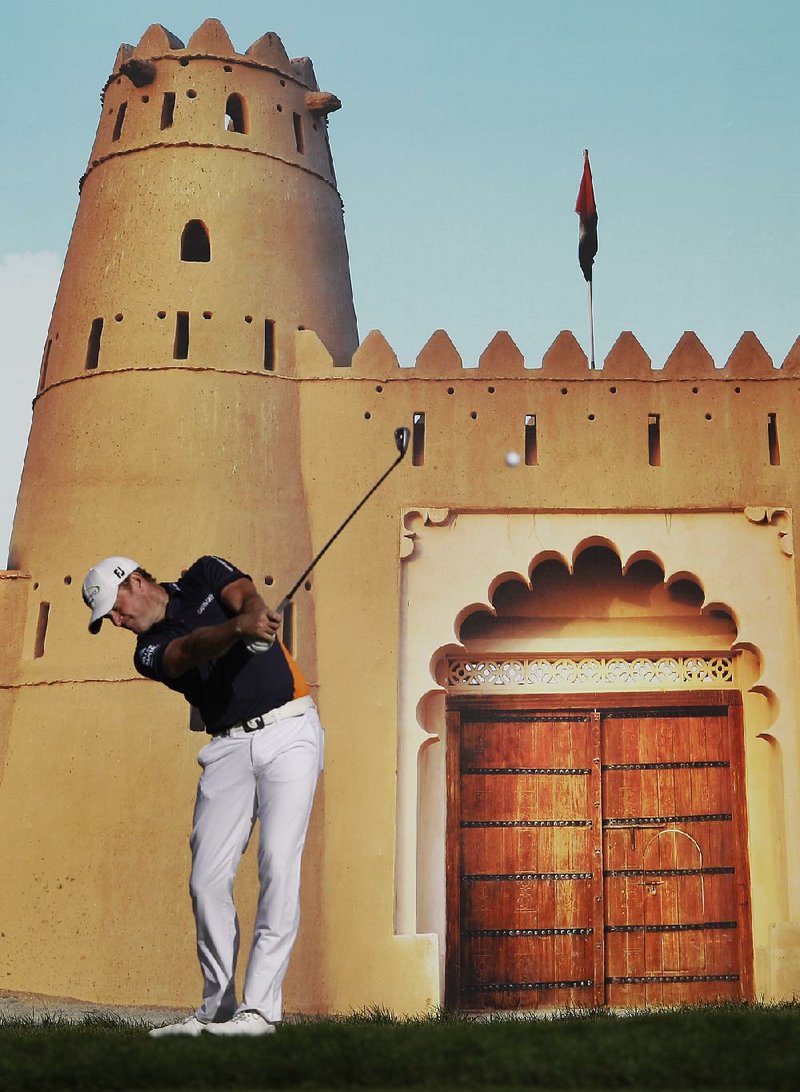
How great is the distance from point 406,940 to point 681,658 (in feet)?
11.2

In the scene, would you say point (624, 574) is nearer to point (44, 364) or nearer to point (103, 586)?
point (44, 364)

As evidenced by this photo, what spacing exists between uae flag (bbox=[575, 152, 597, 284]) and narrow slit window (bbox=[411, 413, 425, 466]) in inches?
112

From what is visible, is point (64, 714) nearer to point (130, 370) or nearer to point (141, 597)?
point (130, 370)

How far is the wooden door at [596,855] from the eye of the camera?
441 inches

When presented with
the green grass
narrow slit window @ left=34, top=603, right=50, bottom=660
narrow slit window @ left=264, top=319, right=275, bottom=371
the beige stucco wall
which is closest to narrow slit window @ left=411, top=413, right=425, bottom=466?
the beige stucco wall

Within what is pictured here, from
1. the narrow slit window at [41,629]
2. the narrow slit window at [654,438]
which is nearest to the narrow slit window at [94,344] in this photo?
the narrow slit window at [41,629]

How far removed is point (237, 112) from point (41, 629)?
502cm

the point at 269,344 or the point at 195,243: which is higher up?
the point at 195,243

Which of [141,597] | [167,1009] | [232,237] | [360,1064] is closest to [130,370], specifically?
[232,237]

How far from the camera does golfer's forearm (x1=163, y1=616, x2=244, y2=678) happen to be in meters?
5.01

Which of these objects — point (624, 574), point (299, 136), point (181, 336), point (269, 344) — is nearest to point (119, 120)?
point (299, 136)

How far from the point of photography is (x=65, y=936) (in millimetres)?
10164

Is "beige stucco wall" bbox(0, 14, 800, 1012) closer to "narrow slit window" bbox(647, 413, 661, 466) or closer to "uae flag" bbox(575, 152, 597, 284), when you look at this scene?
"narrow slit window" bbox(647, 413, 661, 466)

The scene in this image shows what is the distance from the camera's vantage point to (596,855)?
37.2ft
